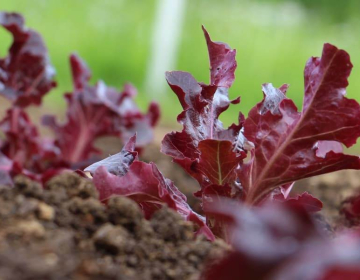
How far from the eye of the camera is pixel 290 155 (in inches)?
41.8

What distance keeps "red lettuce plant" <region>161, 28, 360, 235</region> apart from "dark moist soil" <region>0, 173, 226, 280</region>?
0.62 feet

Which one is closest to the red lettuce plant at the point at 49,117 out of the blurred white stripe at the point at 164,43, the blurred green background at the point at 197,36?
the blurred green background at the point at 197,36

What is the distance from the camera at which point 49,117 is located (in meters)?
2.20

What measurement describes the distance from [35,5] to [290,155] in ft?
20.3

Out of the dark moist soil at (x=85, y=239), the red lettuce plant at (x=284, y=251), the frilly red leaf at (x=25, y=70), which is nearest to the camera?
the red lettuce plant at (x=284, y=251)

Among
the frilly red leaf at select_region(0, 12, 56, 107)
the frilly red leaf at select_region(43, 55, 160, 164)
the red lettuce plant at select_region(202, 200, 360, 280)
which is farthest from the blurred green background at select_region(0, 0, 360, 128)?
the red lettuce plant at select_region(202, 200, 360, 280)

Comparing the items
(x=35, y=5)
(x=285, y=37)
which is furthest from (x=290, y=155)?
(x=285, y=37)

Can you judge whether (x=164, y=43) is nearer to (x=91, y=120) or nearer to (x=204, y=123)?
(x=91, y=120)

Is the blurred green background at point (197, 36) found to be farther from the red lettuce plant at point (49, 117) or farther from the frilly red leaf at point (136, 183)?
the frilly red leaf at point (136, 183)

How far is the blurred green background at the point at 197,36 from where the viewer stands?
5.82m

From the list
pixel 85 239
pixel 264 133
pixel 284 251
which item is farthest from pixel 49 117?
pixel 284 251

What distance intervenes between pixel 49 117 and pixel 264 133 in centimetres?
129

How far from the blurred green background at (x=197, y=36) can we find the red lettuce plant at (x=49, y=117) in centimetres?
243

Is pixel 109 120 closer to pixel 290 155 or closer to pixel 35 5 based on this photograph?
pixel 290 155
